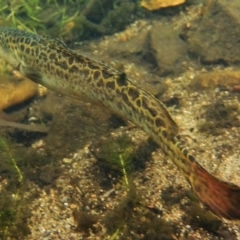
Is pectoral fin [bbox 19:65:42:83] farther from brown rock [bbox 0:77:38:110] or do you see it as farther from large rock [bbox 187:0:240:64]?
large rock [bbox 187:0:240:64]

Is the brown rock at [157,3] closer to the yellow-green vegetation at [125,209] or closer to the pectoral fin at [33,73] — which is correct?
the pectoral fin at [33,73]

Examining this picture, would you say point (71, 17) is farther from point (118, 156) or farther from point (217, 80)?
point (118, 156)

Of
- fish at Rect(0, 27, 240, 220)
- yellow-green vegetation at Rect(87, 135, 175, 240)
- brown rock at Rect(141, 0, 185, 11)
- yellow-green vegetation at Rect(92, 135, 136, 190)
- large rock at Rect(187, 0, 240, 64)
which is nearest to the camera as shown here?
fish at Rect(0, 27, 240, 220)

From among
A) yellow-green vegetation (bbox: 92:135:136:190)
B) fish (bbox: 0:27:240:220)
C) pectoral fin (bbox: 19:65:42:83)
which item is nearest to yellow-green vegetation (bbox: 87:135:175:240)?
yellow-green vegetation (bbox: 92:135:136:190)

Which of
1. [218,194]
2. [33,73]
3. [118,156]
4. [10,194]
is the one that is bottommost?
[10,194]

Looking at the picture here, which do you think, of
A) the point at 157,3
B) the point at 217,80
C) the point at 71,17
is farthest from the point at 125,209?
the point at 71,17

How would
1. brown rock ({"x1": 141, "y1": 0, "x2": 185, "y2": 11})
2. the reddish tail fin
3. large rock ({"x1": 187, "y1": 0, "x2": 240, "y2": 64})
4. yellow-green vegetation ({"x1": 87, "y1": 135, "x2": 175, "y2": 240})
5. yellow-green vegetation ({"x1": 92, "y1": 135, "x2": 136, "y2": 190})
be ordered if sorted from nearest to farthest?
the reddish tail fin, yellow-green vegetation ({"x1": 87, "y1": 135, "x2": 175, "y2": 240}), yellow-green vegetation ({"x1": 92, "y1": 135, "x2": 136, "y2": 190}), large rock ({"x1": 187, "y1": 0, "x2": 240, "y2": 64}), brown rock ({"x1": 141, "y1": 0, "x2": 185, "y2": 11})
